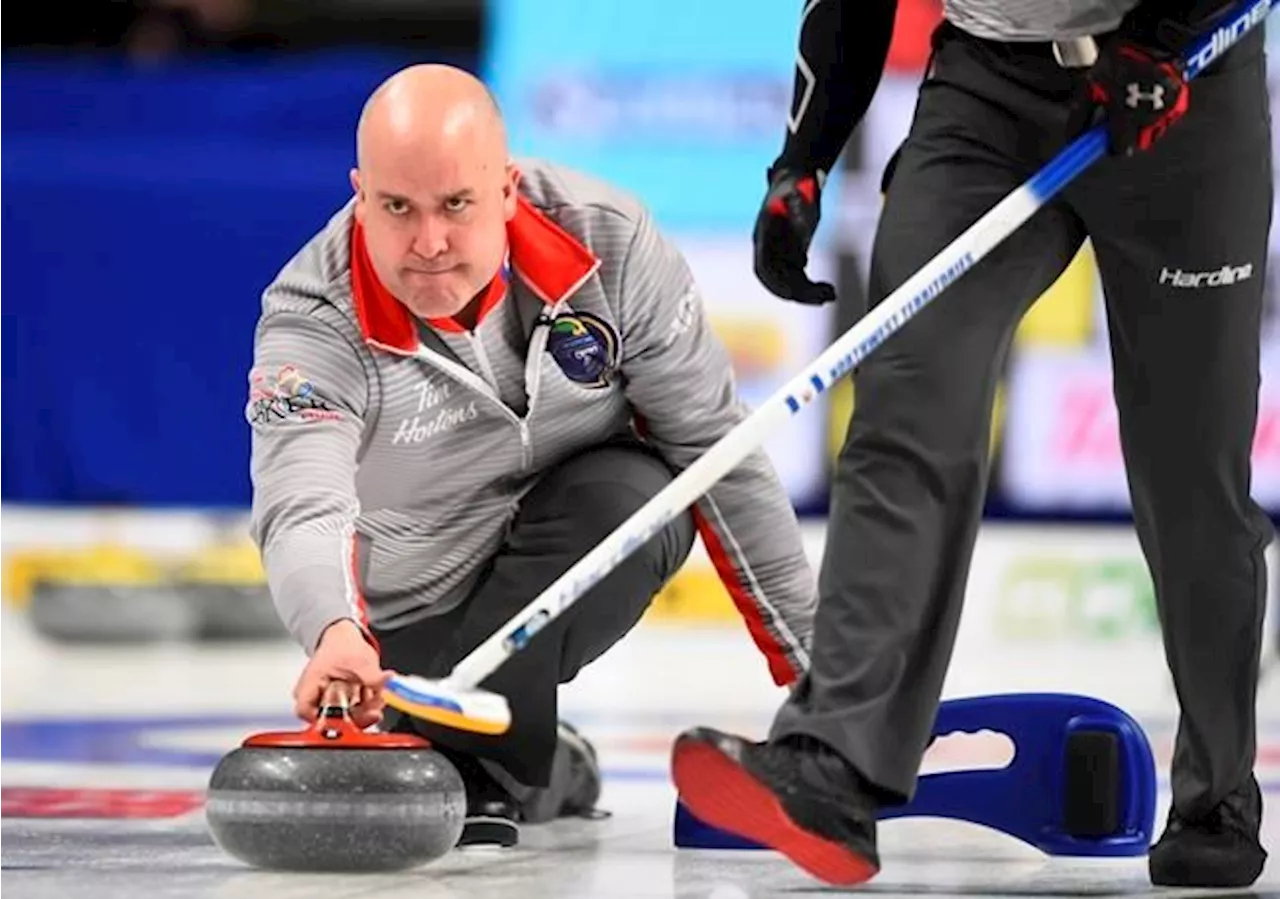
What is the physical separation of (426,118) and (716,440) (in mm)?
612

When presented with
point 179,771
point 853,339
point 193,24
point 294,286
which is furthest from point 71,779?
point 193,24

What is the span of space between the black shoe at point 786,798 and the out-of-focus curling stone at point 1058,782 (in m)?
0.47

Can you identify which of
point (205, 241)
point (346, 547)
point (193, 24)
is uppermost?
point (193, 24)

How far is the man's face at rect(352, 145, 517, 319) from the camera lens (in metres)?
2.82

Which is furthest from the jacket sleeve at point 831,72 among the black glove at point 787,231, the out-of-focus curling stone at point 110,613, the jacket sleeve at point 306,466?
the out-of-focus curling stone at point 110,613

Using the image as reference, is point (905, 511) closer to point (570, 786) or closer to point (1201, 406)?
point (1201, 406)

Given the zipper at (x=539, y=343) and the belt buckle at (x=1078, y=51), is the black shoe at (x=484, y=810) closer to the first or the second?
the zipper at (x=539, y=343)

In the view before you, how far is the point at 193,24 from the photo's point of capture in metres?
8.38

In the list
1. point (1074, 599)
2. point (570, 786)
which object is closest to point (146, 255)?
point (1074, 599)

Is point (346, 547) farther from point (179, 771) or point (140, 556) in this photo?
point (140, 556)

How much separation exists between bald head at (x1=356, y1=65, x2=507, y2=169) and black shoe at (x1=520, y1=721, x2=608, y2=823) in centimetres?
92

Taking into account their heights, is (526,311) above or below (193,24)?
below

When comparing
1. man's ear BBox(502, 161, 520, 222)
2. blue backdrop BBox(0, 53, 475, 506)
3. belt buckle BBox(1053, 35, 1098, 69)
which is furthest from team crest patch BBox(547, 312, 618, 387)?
blue backdrop BBox(0, 53, 475, 506)

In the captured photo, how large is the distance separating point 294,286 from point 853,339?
2.22ft
